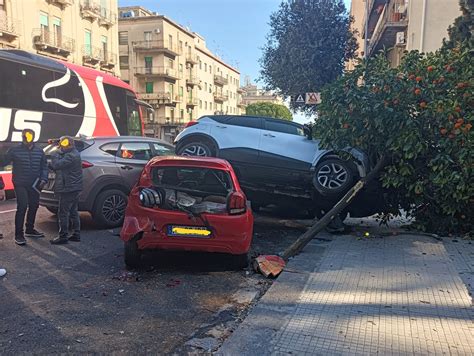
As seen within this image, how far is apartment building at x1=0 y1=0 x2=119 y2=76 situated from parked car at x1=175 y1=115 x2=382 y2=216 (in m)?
22.2

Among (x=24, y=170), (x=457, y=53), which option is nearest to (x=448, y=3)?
(x=457, y=53)

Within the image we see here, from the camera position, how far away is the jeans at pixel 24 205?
21.6 ft

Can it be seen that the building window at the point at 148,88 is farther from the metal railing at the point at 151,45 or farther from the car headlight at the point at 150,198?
the car headlight at the point at 150,198

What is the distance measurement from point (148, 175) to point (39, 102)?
720cm

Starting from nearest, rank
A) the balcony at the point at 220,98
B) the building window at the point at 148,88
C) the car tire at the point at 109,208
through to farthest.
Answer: the car tire at the point at 109,208 → the building window at the point at 148,88 → the balcony at the point at 220,98

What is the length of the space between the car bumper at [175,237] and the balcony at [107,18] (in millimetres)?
34612

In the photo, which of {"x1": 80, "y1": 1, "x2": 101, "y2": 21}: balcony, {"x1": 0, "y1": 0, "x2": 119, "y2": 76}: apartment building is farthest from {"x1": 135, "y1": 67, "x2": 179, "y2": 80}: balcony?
{"x1": 80, "y1": 1, "x2": 101, "y2": 21}: balcony


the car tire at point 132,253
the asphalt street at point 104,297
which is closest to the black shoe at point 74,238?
the asphalt street at point 104,297

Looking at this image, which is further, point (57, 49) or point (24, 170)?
point (57, 49)

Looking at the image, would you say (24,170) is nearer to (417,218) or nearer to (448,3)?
(417,218)

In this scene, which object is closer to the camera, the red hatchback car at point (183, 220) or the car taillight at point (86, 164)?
the red hatchback car at point (183, 220)

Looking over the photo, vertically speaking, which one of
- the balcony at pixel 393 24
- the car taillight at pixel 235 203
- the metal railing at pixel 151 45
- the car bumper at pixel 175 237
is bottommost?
the car bumper at pixel 175 237

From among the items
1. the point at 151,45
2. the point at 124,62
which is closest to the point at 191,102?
the point at 151,45

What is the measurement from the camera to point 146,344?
3.55 metres
